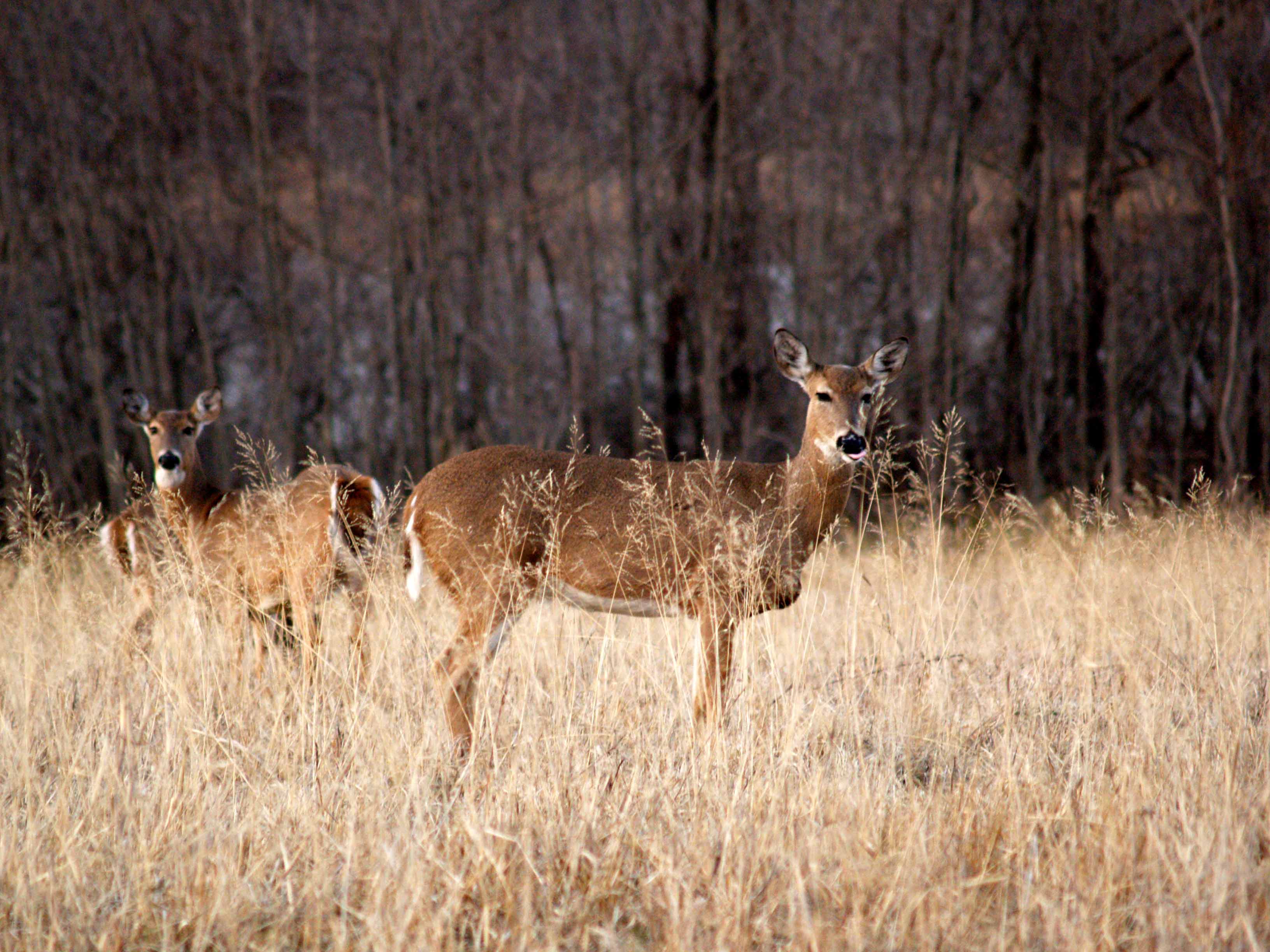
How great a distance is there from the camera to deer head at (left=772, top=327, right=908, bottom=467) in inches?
193

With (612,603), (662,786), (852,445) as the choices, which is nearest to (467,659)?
Result: (612,603)

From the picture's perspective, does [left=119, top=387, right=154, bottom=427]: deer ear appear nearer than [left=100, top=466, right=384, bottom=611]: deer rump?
No

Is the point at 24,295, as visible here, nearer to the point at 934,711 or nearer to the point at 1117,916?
the point at 934,711

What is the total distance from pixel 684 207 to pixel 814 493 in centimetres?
771

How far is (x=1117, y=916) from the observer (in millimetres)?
2688

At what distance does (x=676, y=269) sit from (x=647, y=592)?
7.74m

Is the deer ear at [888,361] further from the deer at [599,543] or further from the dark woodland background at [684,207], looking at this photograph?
the dark woodland background at [684,207]

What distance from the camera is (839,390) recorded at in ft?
16.7

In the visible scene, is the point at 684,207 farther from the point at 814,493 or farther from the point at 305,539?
the point at 814,493

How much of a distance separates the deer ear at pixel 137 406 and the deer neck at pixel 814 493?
3.92 meters

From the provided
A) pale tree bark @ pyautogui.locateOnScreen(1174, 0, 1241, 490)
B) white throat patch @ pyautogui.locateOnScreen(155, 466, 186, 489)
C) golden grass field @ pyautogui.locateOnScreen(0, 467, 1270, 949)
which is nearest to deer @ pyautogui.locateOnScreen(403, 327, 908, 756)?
golden grass field @ pyautogui.locateOnScreen(0, 467, 1270, 949)

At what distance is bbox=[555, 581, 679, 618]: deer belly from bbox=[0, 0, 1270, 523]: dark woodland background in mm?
4856

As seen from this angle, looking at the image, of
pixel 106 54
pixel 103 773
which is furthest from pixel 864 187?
pixel 103 773

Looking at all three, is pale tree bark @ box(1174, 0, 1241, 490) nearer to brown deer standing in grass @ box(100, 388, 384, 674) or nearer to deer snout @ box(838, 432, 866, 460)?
deer snout @ box(838, 432, 866, 460)
